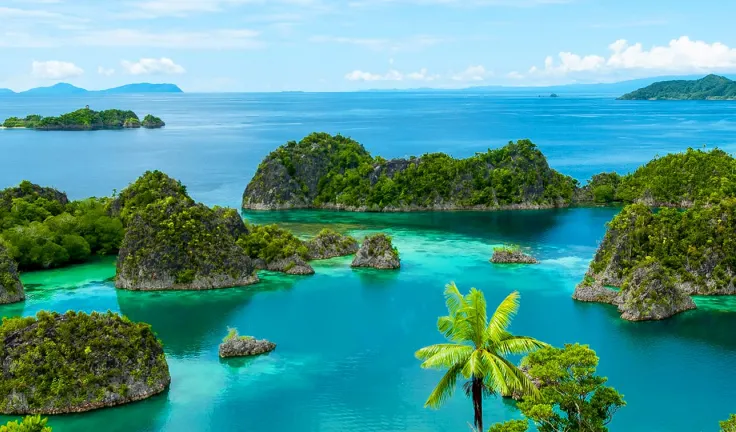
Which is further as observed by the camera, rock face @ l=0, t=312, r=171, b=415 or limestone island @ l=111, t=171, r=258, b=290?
limestone island @ l=111, t=171, r=258, b=290

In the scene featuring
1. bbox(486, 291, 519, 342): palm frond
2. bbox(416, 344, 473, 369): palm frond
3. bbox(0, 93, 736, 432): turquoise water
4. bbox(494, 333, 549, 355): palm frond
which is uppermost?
bbox(486, 291, 519, 342): palm frond

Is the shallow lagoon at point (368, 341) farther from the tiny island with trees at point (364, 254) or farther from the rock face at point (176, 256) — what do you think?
the tiny island with trees at point (364, 254)

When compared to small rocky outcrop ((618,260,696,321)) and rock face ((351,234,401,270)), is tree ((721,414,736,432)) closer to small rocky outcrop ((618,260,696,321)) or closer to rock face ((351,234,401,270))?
small rocky outcrop ((618,260,696,321))

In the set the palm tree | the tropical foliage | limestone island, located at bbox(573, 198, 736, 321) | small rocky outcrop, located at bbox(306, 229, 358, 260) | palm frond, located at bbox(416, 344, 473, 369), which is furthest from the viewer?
small rocky outcrop, located at bbox(306, 229, 358, 260)

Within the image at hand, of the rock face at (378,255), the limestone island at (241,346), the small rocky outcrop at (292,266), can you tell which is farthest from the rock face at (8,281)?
the rock face at (378,255)

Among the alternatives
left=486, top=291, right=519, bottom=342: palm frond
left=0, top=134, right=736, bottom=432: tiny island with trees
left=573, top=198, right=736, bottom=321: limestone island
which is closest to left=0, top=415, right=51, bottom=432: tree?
left=0, top=134, right=736, bottom=432: tiny island with trees

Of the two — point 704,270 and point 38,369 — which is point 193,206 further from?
point 704,270

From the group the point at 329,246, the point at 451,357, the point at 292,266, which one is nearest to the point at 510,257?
the point at 329,246
